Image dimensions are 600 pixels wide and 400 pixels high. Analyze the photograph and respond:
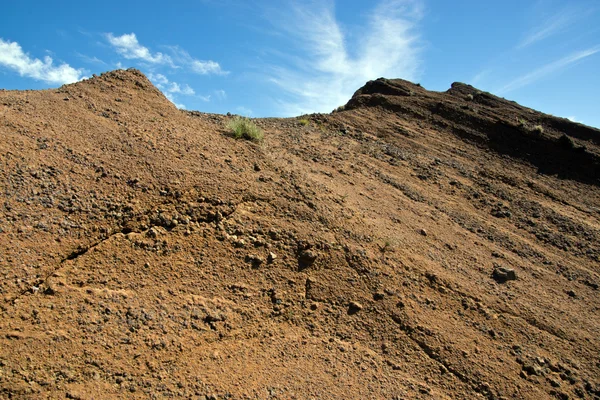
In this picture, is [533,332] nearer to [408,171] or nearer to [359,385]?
[359,385]

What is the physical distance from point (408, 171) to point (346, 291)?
4.34m

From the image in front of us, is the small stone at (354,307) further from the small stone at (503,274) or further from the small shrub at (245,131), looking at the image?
the small shrub at (245,131)

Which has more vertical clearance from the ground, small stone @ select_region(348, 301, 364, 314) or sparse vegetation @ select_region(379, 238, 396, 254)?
sparse vegetation @ select_region(379, 238, 396, 254)

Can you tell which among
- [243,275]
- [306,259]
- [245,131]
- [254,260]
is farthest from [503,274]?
[245,131]

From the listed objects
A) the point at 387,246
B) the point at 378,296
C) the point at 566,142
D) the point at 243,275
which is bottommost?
A: the point at 378,296

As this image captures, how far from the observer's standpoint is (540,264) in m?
6.70

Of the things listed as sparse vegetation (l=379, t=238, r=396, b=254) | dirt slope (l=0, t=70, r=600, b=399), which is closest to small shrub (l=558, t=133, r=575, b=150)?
dirt slope (l=0, t=70, r=600, b=399)

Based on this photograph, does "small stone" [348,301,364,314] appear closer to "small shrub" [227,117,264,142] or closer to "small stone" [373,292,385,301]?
"small stone" [373,292,385,301]

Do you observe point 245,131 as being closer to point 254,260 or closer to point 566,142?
point 254,260

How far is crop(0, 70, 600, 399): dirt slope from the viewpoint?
11.0ft

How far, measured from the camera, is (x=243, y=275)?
4250mm

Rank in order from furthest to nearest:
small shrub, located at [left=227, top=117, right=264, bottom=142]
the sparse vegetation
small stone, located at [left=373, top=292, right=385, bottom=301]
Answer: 1. small shrub, located at [left=227, top=117, right=264, bottom=142]
2. the sparse vegetation
3. small stone, located at [left=373, top=292, right=385, bottom=301]

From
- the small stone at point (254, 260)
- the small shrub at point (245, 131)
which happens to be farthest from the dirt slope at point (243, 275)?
the small shrub at point (245, 131)

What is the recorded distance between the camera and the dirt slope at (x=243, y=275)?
11.0 ft
